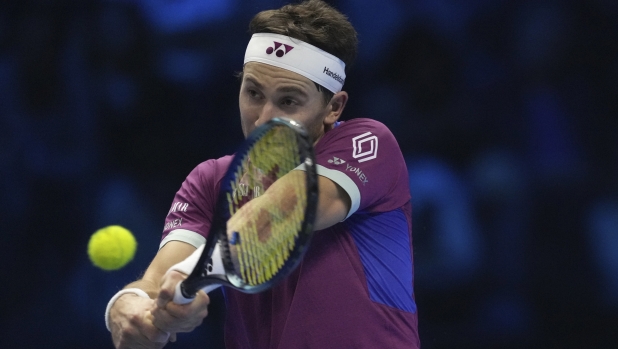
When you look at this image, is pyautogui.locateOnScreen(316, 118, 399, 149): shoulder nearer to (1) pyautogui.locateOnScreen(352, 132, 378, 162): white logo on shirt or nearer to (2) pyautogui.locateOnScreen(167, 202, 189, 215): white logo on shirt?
(1) pyautogui.locateOnScreen(352, 132, 378, 162): white logo on shirt

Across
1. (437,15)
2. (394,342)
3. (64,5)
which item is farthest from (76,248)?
(394,342)

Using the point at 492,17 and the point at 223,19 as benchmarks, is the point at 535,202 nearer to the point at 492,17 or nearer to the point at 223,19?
the point at 492,17

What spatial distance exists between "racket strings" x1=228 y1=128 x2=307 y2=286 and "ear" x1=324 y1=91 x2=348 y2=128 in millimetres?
525

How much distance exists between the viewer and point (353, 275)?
2.16 m

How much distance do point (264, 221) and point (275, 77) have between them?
0.61m

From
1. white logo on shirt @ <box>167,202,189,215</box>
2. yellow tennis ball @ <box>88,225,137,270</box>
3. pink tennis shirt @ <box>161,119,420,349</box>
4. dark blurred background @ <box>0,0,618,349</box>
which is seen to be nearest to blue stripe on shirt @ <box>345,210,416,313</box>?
pink tennis shirt @ <box>161,119,420,349</box>

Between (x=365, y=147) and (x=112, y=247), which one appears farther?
(x=112, y=247)

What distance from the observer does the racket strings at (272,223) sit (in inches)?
69.8

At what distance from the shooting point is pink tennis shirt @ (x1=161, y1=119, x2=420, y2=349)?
212cm

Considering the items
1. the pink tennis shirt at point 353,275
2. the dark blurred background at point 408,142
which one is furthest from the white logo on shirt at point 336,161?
the dark blurred background at point 408,142

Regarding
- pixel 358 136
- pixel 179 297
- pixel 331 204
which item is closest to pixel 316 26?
pixel 358 136

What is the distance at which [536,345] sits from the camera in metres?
3.55

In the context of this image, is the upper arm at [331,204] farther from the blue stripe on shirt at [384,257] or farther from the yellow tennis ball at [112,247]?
the yellow tennis ball at [112,247]

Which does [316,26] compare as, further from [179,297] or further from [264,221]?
[179,297]
